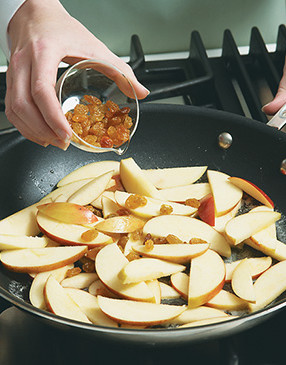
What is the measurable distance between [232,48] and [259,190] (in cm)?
57

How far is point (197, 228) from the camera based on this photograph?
120cm

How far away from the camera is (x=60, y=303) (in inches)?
39.1

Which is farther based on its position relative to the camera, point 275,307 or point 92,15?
point 92,15

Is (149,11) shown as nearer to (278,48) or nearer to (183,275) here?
(278,48)

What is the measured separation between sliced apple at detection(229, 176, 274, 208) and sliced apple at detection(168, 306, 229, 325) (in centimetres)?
37

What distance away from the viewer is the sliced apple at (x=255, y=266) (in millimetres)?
1109

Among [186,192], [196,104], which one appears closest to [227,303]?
[186,192]

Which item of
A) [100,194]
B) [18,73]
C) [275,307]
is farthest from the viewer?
[100,194]

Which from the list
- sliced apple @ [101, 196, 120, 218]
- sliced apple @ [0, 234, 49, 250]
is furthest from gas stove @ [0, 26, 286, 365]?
sliced apple @ [101, 196, 120, 218]

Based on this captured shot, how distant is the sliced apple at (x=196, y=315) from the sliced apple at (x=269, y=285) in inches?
3.1

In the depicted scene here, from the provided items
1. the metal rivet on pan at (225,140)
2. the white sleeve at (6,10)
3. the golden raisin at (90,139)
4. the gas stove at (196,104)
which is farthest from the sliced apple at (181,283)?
the white sleeve at (6,10)

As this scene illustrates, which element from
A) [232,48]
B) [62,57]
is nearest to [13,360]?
[62,57]

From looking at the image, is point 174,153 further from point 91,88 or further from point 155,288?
point 155,288

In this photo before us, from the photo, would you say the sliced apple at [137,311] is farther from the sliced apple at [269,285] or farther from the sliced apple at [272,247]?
the sliced apple at [272,247]
